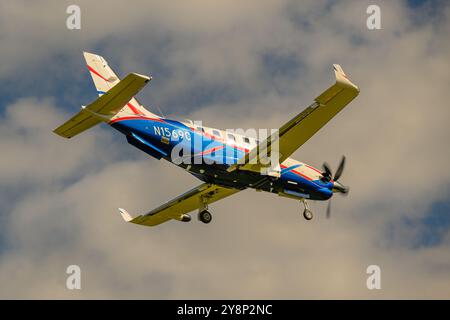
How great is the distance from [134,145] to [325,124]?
10.00 metres

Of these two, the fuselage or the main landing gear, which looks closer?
the fuselage

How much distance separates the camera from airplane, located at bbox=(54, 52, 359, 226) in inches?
1703

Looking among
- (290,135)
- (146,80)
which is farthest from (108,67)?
(290,135)

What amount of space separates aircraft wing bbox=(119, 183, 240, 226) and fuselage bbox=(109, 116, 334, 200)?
273 centimetres

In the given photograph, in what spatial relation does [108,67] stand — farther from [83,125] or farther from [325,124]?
[325,124]

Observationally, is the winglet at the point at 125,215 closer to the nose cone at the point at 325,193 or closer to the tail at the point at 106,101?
the tail at the point at 106,101

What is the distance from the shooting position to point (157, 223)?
54438 millimetres

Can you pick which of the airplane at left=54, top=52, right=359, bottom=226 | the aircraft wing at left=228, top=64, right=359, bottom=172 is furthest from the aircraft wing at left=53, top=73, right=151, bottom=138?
the aircraft wing at left=228, top=64, right=359, bottom=172


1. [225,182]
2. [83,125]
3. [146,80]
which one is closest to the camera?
[146,80]

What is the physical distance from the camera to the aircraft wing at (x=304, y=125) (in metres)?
42.6

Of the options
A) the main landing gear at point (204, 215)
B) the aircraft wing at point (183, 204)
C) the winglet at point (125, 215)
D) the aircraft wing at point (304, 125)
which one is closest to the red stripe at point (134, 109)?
the aircraft wing at point (304, 125)

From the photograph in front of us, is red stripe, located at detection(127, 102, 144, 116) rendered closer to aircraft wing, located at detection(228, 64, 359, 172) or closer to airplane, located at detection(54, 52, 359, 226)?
airplane, located at detection(54, 52, 359, 226)

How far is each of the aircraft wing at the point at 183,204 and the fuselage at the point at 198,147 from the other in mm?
2734

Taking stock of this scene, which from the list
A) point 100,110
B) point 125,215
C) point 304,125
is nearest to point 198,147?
point 100,110
